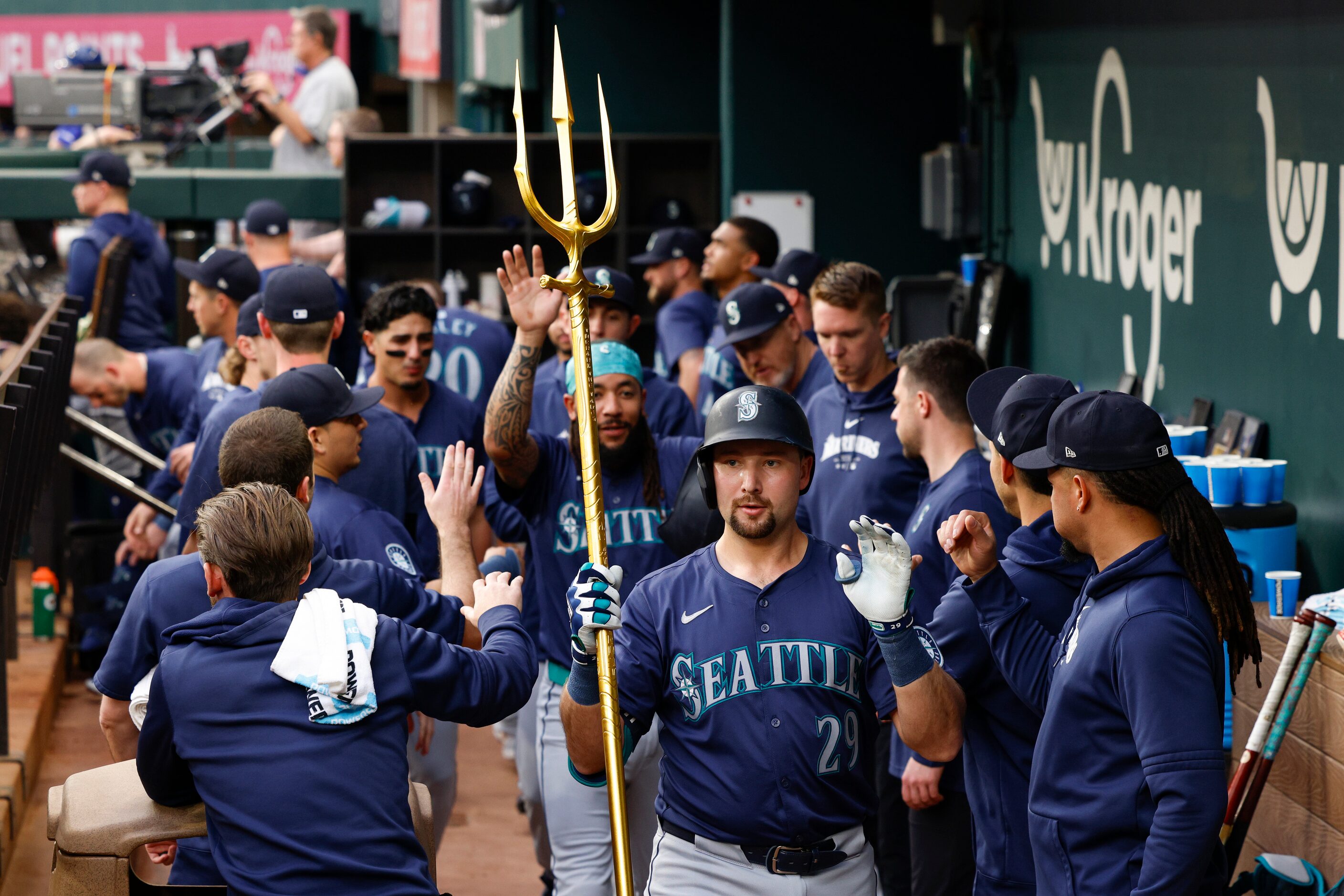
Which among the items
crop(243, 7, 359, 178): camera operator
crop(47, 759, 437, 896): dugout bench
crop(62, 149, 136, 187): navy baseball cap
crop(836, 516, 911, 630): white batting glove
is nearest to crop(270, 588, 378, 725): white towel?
crop(47, 759, 437, 896): dugout bench

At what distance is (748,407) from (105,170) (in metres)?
7.46

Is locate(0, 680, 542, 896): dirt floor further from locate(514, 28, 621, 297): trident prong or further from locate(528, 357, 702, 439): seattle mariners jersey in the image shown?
locate(514, 28, 621, 297): trident prong

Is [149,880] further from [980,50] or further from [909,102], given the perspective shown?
[909,102]

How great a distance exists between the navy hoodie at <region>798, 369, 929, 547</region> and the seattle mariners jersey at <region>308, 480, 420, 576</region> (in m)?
1.25

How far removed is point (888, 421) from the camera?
4.97m

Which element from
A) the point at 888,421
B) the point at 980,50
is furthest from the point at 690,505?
the point at 980,50

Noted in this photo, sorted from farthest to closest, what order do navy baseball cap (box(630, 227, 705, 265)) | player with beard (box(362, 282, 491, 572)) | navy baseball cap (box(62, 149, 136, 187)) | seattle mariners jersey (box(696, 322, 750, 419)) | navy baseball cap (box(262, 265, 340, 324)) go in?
navy baseball cap (box(62, 149, 136, 187)) < navy baseball cap (box(630, 227, 705, 265)) < seattle mariners jersey (box(696, 322, 750, 419)) < player with beard (box(362, 282, 491, 572)) < navy baseball cap (box(262, 265, 340, 324))

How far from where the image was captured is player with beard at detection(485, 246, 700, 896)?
441 cm

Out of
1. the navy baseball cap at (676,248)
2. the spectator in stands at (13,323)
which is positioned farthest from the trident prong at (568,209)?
the spectator in stands at (13,323)

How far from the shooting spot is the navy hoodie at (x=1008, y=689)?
335 centimetres

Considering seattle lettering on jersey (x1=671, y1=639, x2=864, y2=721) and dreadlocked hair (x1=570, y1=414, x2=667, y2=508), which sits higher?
dreadlocked hair (x1=570, y1=414, x2=667, y2=508)

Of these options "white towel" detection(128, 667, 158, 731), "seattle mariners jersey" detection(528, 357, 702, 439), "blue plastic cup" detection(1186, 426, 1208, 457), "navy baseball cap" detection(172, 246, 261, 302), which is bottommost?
"white towel" detection(128, 667, 158, 731)

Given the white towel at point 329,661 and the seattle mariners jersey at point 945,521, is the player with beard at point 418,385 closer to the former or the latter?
the seattle mariners jersey at point 945,521

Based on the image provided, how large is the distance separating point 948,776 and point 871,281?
6.27 feet
